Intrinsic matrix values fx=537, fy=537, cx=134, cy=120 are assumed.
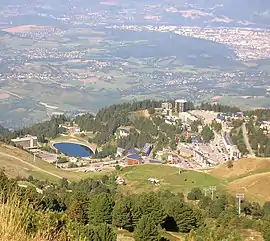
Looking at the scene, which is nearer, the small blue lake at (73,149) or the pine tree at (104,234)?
the pine tree at (104,234)

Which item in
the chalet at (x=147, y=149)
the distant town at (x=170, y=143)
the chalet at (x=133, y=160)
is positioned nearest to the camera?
the chalet at (x=133, y=160)

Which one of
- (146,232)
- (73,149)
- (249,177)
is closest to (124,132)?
(73,149)

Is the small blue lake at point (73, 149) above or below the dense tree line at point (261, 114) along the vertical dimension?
below

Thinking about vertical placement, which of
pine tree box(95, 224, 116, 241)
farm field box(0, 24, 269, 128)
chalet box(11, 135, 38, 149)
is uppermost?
pine tree box(95, 224, 116, 241)

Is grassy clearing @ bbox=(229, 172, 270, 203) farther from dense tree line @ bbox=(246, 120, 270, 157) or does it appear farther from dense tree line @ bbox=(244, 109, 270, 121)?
dense tree line @ bbox=(244, 109, 270, 121)

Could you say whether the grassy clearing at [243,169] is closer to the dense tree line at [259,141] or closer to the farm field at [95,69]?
the dense tree line at [259,141]

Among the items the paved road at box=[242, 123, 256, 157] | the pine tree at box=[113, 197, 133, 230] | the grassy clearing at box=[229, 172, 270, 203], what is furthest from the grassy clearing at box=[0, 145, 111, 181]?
the pine tree at box=[113, 197, 133, 230]

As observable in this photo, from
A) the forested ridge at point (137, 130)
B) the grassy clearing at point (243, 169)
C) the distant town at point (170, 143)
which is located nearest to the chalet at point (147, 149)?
the distant town at point (170, 143)
